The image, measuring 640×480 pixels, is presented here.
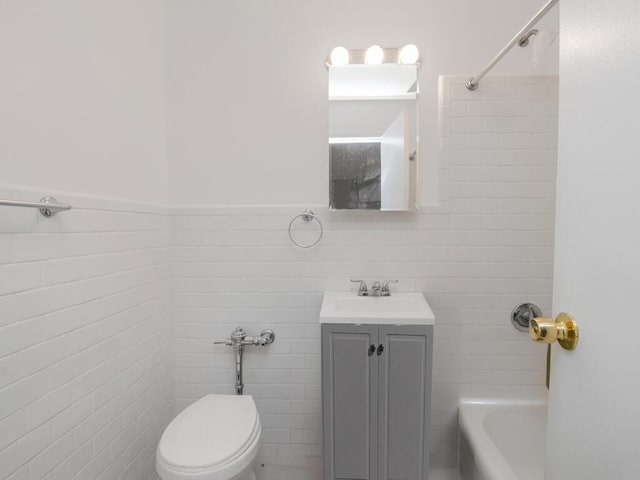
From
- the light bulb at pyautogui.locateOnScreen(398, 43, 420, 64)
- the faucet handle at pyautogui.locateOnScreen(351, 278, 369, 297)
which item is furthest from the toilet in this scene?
the light bulb at pyautogui.locateOnScreen(398, 43, 420, 64)

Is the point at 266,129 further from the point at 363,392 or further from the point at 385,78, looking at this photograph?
the point at 363,392

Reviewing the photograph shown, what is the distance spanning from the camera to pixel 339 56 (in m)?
1.62

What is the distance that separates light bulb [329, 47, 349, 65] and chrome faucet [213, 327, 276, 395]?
4.47 feet

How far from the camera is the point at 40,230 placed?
992mm

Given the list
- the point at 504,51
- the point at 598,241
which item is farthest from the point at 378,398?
the point at 504,51

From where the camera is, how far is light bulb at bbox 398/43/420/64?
5.24 feet

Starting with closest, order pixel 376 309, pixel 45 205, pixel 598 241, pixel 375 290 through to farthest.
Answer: pixel 598 241 → pixel 45 205 → pixel 376 309 → pixel 375 290

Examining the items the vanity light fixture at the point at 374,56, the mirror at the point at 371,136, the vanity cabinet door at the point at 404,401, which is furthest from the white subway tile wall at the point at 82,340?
the vanity light fixture at the point at 374,56

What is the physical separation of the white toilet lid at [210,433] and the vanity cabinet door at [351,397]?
31cm

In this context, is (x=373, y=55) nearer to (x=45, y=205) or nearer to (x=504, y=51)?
(x=504, y=51)

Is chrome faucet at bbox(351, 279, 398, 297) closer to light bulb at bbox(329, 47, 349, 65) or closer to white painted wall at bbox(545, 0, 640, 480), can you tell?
white painted wall at bbox(545, 0, 640, 480)

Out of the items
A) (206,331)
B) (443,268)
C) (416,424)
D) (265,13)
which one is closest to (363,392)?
(416,424)

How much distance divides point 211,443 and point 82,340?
1.85 ft

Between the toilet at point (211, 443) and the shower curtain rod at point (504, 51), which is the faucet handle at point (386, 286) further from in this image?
the shower curtain rod at point (504, 51)
